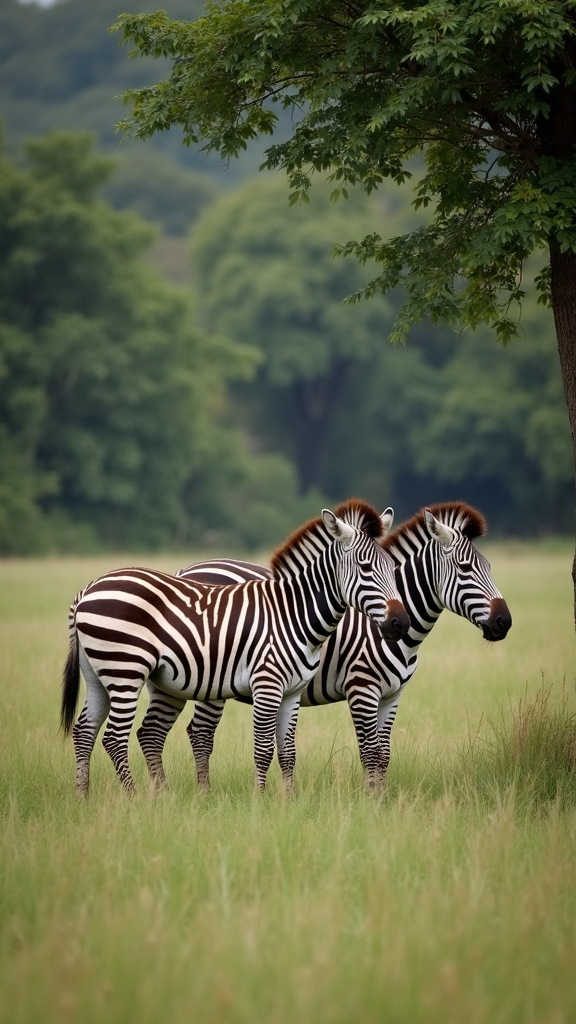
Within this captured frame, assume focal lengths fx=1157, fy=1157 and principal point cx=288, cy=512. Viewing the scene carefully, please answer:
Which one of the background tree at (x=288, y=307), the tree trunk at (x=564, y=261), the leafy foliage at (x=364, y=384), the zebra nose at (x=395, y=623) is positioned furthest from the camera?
the background tree at (x=288, y=307)

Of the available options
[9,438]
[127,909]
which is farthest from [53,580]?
[127,909]

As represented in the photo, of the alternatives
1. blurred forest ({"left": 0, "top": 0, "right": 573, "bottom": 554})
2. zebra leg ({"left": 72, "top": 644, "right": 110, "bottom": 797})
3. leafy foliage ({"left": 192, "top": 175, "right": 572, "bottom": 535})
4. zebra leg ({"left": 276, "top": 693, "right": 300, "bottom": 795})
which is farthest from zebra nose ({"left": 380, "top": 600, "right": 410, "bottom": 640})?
leafy foliage ({"left": 192, "top": 175, "right": 572, "bottom": 535})

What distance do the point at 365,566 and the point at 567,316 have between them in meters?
2.46

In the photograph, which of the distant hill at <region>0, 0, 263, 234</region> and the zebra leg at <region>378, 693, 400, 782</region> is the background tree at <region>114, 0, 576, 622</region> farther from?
the distant hill at <region>0, 0, 263, 234</region>

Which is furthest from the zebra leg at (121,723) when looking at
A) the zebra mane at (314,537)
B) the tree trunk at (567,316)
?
the tree trunk at (567,316)

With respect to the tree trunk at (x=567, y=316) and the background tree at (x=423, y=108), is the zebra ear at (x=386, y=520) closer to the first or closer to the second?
the tree trunk at (x=567, y=316)

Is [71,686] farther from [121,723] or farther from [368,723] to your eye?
[368,723]

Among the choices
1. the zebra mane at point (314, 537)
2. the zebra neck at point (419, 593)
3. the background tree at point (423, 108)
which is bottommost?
the zebra neck at point (419, 593)

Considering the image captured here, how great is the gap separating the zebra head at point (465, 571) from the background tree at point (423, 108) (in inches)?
48.2

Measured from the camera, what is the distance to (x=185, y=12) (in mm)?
169000

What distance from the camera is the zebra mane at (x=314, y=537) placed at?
315 inches

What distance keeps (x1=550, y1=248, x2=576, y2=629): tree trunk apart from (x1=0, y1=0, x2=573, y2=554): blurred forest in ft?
97.6

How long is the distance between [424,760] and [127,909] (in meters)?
4.06

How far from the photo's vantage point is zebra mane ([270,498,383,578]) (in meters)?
8.01
